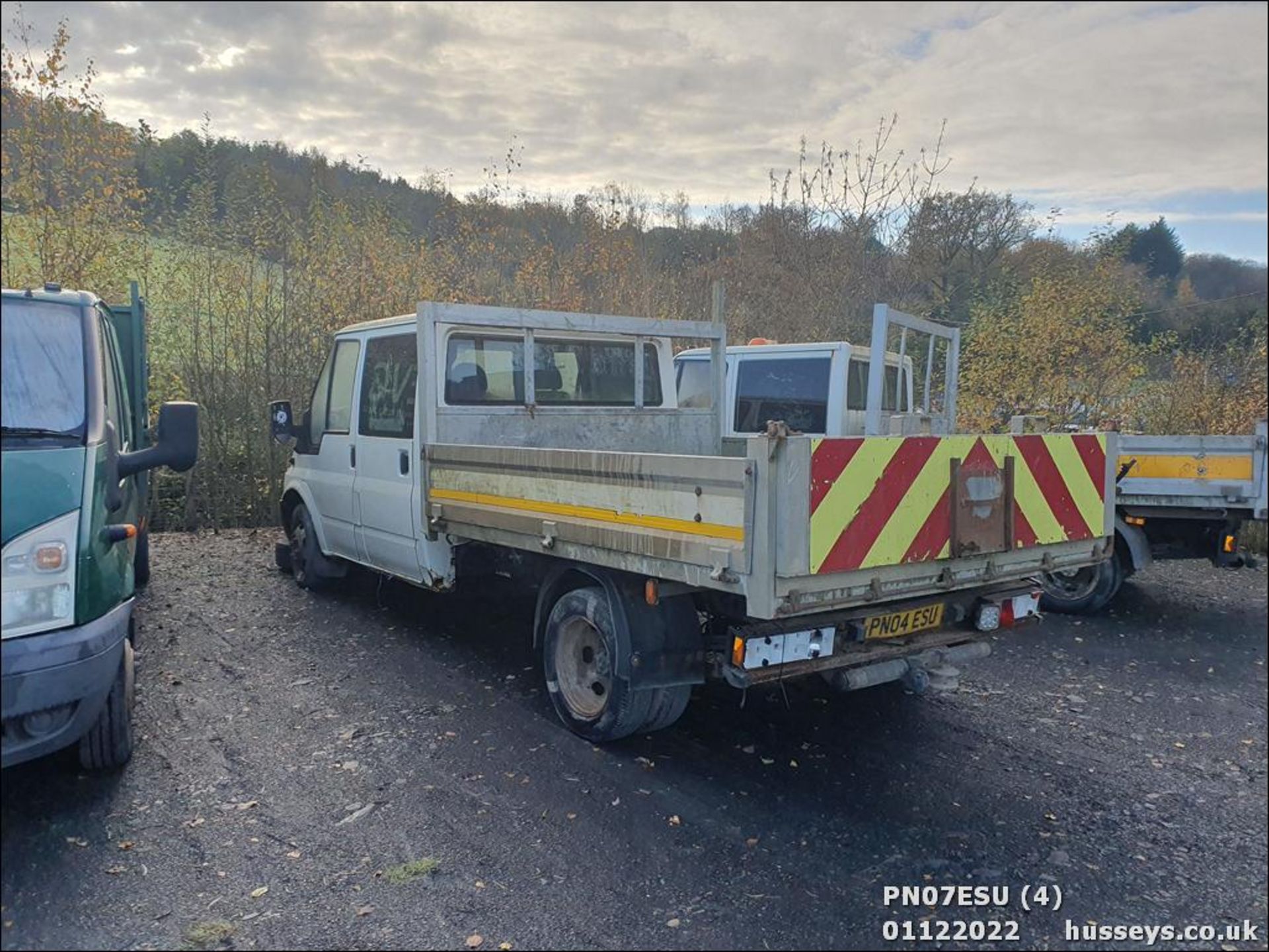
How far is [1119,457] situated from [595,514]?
17.4 ft

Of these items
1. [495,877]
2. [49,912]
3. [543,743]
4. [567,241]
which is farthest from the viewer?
[567,241]

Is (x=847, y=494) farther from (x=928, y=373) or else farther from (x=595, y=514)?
(x=928, y=373)

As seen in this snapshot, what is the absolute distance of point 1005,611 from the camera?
4156 millimetres

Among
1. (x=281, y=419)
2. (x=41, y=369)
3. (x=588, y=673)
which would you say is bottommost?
(x=588, y=673)

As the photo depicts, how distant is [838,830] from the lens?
131 inches

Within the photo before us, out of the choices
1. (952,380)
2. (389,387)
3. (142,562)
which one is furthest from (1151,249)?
(142,562)

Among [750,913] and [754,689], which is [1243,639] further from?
[750,913]

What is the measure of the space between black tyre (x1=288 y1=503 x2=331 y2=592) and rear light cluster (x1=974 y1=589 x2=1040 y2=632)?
5024mm

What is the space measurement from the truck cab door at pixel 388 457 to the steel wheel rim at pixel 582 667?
1.35 metres

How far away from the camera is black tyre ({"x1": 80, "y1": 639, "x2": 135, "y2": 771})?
3443 millimetres

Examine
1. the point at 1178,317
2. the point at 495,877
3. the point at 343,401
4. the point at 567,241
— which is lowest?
the point at 495,877

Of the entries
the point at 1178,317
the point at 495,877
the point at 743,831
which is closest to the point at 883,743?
the point at 743,831

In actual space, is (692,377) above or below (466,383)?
above

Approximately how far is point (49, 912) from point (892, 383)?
803 cm
